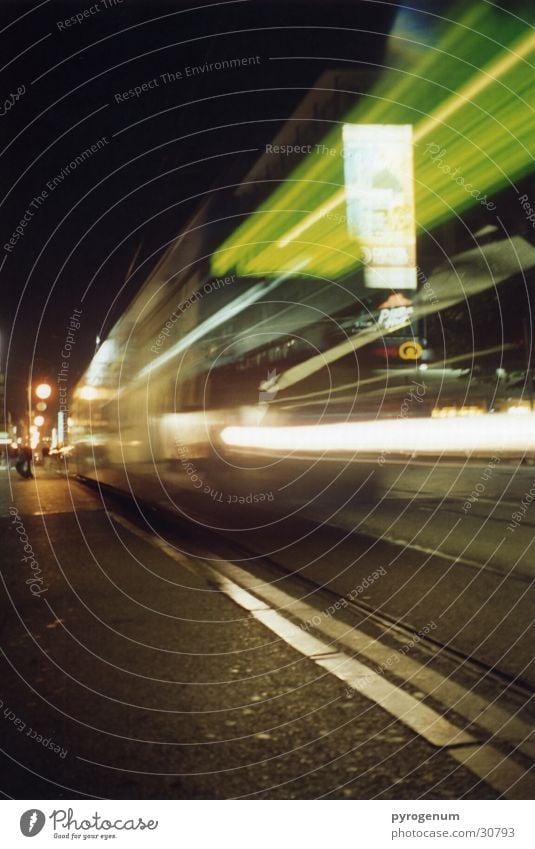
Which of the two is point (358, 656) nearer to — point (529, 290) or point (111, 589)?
point (111, 589)

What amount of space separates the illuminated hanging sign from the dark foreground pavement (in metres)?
8.45

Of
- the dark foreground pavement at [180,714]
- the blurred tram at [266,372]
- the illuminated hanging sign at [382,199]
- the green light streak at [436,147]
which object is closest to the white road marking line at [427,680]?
the dark foreground pavement at [180,714]

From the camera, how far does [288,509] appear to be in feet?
49.3

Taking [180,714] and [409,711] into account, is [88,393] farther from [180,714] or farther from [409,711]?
[409,711]

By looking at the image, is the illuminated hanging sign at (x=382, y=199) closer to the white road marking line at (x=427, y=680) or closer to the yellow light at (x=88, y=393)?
the white road marking line at (x=427, y=680)

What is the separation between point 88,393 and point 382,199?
32.2ft

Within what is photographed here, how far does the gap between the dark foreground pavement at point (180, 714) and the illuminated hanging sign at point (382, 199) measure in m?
8.45

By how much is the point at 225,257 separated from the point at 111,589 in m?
5.25

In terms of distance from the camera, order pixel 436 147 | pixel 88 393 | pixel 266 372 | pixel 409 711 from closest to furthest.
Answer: pixel 409 711
pixel 266 372
pixel 436 147
pixel 88 393

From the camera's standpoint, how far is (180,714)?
14.6 feet

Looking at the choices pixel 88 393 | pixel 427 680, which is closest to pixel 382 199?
pixel 88 393

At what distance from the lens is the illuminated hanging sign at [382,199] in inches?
598

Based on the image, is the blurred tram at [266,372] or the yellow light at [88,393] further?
the yellow light at [88,393]

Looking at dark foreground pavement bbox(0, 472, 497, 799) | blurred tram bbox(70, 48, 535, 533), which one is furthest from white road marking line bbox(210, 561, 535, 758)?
blurred tram bbox(70, 48, 535, 533)
